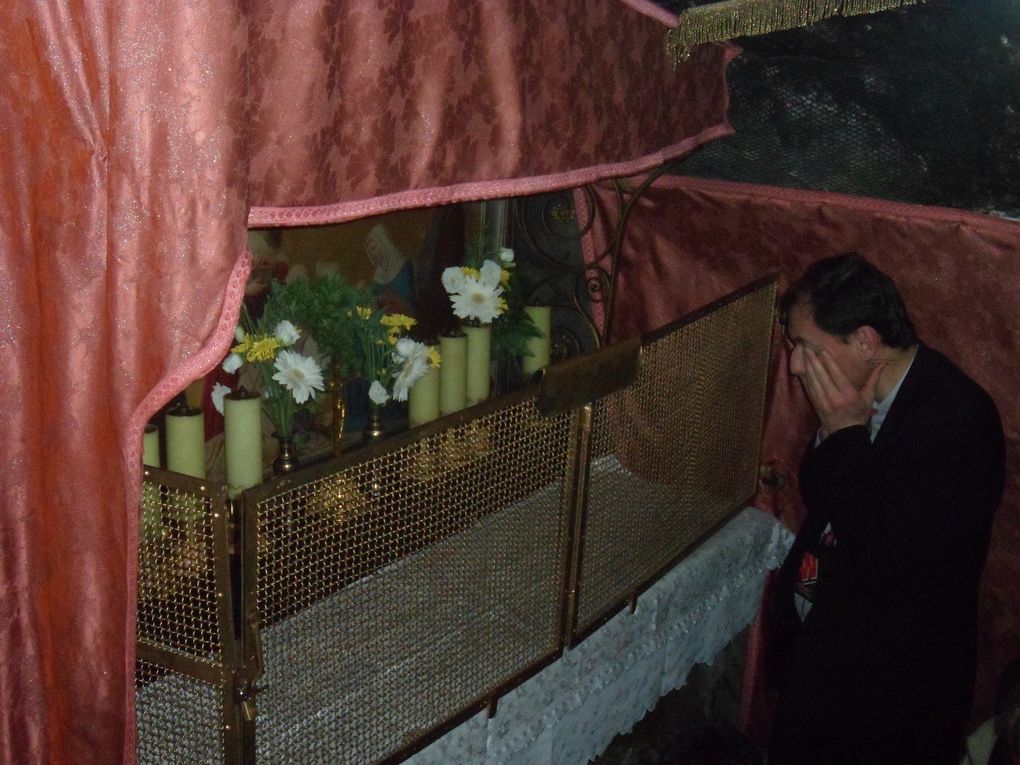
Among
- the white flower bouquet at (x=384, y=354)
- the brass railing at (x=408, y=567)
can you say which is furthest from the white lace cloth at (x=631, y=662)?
the white flower bouquet at (x=384, y=354)

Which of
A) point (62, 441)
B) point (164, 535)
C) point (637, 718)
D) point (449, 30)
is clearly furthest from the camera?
point (637, 718)

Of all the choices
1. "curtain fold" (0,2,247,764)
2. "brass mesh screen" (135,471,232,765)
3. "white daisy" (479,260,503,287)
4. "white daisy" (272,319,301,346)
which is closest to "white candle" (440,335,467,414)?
"white daisy" (479,260,503,287)

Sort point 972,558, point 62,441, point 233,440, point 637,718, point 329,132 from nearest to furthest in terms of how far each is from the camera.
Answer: point 62,441 < point 329,132 < point 233,440 < point 972,558 < point 637,718

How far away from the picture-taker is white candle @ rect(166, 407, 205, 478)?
1.95 meters

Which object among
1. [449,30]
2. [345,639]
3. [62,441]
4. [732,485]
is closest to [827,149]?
[732,485]

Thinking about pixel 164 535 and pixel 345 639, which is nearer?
pixel 164 535

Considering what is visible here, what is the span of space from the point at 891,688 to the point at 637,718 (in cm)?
57

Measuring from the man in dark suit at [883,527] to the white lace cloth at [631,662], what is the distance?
297 mm

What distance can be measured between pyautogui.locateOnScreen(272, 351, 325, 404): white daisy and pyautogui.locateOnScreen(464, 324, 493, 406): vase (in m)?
0.58

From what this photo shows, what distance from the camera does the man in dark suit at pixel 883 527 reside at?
2109 millimetres

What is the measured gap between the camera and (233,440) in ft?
6.57

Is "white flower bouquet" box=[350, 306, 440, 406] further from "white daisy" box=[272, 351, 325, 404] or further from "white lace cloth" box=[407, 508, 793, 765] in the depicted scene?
"white lace cloth" box=[407, 508, 793, 765]

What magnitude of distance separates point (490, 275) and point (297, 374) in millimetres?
667

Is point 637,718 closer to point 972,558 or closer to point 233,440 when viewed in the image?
point 972,558
